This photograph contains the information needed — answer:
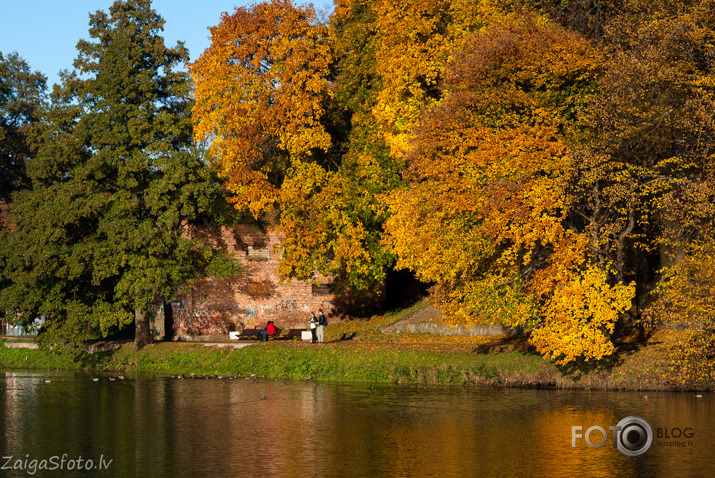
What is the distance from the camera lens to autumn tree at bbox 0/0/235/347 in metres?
41.7

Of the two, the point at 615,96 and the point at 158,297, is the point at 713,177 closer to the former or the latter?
the point at 615,96

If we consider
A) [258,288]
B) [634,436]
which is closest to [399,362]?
[634,436]

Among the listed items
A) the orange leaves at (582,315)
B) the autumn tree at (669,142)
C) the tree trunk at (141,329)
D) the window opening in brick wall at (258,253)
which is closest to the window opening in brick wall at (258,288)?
the window opening in brick wall at (258,253)

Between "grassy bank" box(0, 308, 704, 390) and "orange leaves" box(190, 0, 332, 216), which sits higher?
"orange leaves" box(190, 0, 332, 216)

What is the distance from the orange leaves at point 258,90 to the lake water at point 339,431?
45.4 ft

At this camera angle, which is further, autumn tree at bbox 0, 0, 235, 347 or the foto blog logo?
autumn tree at bbox 0, 0, 235, 347

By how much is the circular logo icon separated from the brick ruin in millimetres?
29054

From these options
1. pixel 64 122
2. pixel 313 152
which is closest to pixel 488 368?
pixel 313 152

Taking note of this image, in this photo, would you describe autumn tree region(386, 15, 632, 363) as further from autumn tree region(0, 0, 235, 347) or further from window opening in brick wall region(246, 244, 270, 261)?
window opening in brick wall region(246, 244, 270, 261)

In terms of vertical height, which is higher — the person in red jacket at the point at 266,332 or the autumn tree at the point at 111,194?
the autumn tree at the point at 111,194

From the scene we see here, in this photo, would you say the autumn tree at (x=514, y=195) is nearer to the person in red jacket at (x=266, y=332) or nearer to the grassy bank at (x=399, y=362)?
the grassy bank at (x=399, y=362)

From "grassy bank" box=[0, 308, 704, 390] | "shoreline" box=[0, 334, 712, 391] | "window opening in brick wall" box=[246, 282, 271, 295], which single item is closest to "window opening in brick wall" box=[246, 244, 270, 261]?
"window opening in brick wall" box=[246, 282, 271, 295]

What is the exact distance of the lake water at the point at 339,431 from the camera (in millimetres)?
18828

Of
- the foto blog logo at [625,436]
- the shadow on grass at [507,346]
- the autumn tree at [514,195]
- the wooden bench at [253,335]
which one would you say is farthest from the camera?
the wooden bench at [253,335]
